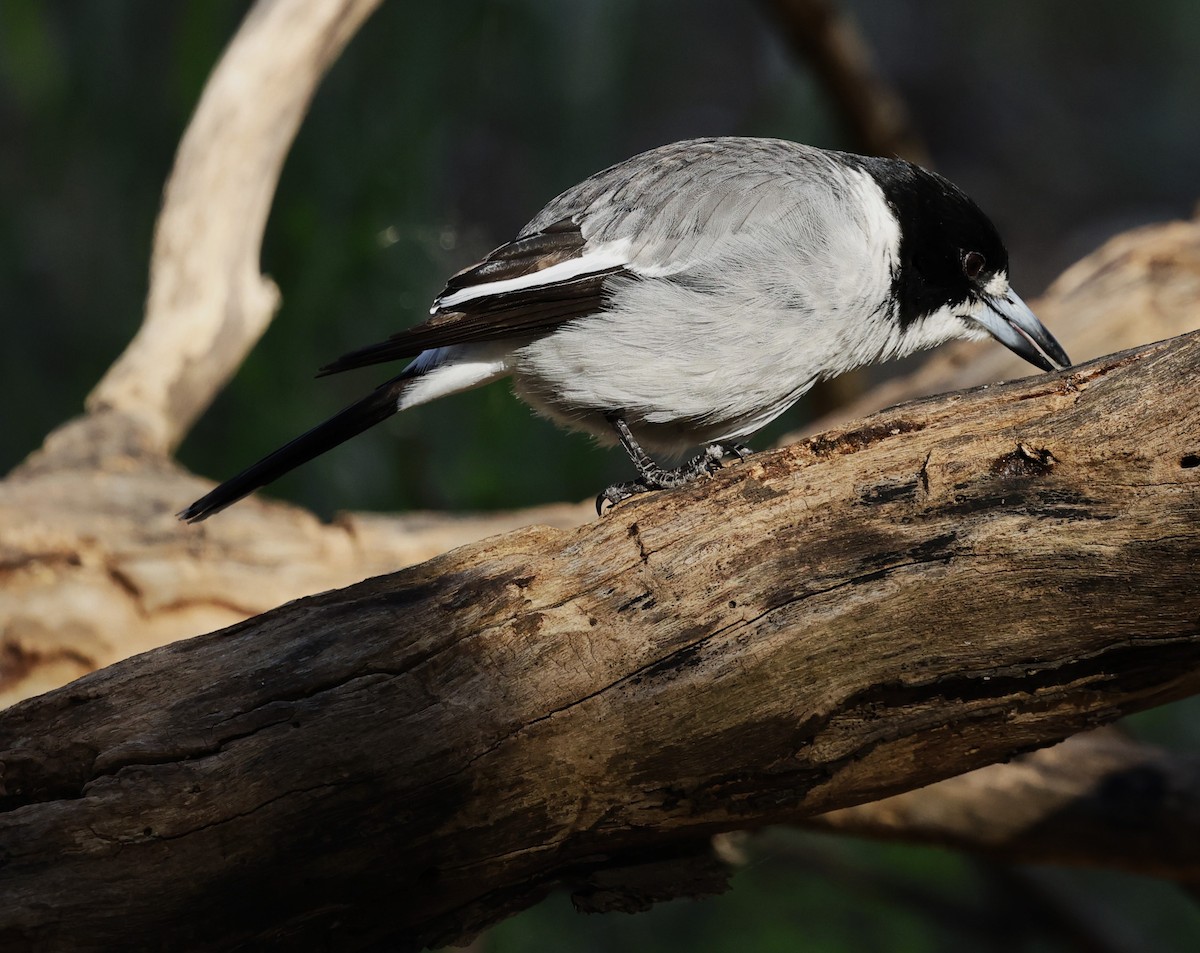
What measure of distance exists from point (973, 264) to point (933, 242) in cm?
10

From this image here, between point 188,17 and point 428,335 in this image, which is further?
point 188,17

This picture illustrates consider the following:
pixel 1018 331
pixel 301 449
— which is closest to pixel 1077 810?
pixel 1018 331

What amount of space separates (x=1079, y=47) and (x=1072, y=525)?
7694mm

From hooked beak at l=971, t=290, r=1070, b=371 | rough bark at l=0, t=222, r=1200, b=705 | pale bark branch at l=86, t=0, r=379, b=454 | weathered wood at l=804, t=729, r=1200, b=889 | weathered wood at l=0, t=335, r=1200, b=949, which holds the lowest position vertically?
weathered wood at l=804, t=729, r=1200, b=889

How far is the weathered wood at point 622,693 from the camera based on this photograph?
134 centimetres

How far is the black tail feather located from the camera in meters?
1.98

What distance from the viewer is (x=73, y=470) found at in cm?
242

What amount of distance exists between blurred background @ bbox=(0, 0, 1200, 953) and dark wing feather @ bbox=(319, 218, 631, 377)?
1209 millimetres

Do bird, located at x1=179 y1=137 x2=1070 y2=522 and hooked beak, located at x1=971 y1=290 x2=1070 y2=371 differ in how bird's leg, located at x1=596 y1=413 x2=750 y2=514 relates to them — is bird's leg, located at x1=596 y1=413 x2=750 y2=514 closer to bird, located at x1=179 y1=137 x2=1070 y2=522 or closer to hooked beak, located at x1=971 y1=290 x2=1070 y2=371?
bird, located at x1=179 y1=137 x2=1070 y2=522

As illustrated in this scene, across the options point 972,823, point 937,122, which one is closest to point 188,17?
point 972,823

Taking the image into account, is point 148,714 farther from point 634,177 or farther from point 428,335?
point 634,177

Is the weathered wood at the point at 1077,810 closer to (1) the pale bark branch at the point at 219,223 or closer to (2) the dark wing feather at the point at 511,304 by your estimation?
(2) the dark wing feather at the point at 511,304

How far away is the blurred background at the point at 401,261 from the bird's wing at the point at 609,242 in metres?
1.20

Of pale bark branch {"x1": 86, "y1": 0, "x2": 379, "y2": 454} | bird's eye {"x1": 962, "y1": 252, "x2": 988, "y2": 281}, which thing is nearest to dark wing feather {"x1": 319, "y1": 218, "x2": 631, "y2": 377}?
bird's eye {"x1": 962, "y1": 252, "x2": 988, "y2": 281}
